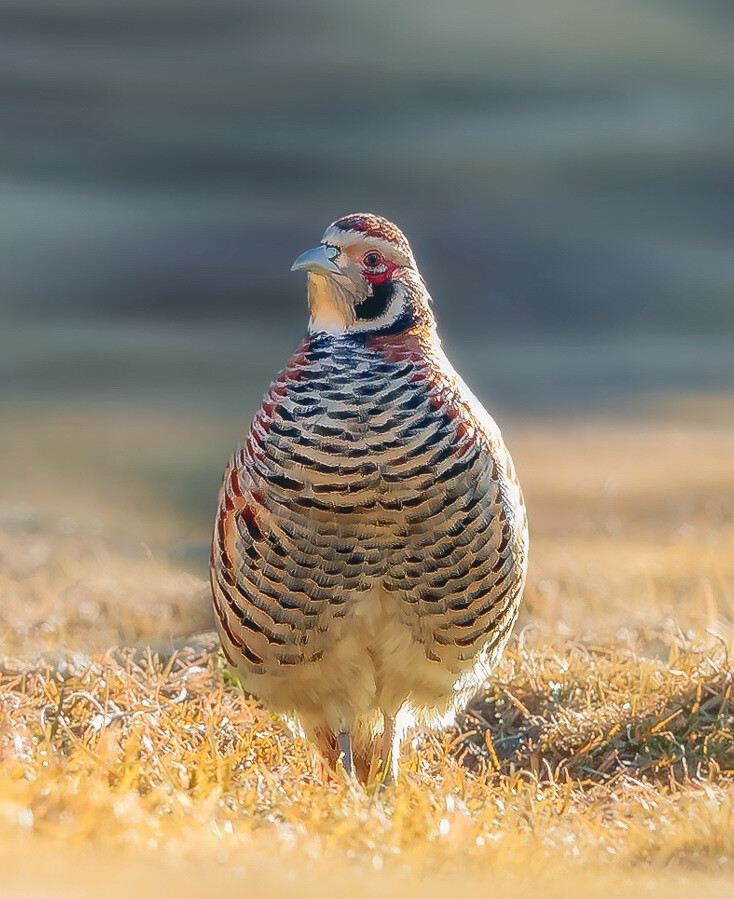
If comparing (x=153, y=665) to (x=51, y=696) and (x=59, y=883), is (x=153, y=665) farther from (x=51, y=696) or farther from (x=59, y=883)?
(x=59, y=883)

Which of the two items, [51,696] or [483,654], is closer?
[483,654]

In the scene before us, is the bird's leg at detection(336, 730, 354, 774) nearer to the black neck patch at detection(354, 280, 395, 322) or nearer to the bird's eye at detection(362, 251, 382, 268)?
the black neck patch at detection(354, 280, 395, 322)

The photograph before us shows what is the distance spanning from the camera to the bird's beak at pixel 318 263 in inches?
241

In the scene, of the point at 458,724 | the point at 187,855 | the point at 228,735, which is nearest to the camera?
the point at 187,855

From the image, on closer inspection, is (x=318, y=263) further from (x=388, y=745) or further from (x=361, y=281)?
(x=388, y=745)

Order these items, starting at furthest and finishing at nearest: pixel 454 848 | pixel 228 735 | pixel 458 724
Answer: pixel 458 724 → pixel 228 735 → pixel 454 848

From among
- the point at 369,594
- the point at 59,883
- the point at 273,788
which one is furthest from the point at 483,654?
the point at 59,883

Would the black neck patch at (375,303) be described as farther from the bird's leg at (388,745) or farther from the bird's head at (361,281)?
the bird's leg at (388,745)

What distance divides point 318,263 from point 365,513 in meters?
1.16

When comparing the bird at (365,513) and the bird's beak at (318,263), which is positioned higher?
the bird's beak at (318,263)

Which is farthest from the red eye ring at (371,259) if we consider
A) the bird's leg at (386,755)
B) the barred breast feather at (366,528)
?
the bird's leg at (386,755)

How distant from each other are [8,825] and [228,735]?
2966 millimetres

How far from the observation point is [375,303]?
6199mm

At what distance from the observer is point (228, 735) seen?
23.7ft
